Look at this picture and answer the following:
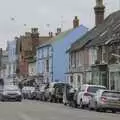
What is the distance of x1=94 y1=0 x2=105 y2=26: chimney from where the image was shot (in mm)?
72000

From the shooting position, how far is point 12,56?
393 feet

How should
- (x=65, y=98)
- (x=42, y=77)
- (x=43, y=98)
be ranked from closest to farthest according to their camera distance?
1. (x=65, y=98)
2. (x=43, y=98)
3. (x=42, y=77)

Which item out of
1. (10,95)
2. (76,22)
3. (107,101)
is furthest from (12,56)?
(107,101)

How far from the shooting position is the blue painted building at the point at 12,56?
117 meters

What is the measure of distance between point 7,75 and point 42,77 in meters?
31.2

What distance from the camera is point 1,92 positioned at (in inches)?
2248

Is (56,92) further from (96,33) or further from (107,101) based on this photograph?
(107,101)

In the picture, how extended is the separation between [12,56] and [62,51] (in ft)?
119

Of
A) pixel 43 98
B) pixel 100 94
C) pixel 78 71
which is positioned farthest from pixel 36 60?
pixel 100 94

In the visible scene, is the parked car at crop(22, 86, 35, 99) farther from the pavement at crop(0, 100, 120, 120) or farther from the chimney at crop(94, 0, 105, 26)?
the pavement at crop(0, 100, 120, 120)

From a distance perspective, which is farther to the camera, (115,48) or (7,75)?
(7,75)

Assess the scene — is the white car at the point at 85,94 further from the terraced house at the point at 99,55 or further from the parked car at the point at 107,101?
the terraced house at the point at 99,55

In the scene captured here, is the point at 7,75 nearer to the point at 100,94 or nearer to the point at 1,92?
the point at 1,92

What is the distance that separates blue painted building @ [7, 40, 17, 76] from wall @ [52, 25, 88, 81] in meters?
31.1
